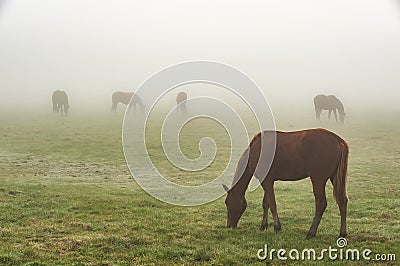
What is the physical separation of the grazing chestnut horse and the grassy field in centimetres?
51

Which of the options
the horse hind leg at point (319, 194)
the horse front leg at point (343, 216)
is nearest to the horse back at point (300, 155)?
the horse hind leg at point (319, 194)

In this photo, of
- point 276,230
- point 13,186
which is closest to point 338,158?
point 276,230

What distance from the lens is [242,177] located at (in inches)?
333

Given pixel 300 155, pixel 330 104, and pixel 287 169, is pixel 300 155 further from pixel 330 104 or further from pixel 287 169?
pixel 330 104

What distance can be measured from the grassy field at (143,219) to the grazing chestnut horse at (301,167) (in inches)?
19.9

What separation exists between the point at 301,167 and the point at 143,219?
3.62 m

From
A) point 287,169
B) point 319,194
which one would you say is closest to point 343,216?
Answer: point 319,194

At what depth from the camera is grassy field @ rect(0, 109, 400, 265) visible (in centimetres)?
699

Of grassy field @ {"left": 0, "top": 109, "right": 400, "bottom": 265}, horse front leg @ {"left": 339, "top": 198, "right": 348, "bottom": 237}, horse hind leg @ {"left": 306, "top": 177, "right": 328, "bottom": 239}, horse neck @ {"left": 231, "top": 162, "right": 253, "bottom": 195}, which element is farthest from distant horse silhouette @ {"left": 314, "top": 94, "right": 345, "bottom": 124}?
horse hind leg @ {"left": 306, "top": 177, "right": 328, "bottom": 239}

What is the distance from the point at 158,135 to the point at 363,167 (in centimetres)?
1284

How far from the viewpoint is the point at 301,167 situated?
309 inches

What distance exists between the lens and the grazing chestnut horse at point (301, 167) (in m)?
7.53

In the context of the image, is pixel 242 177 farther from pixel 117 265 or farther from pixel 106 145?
pixel 106 145

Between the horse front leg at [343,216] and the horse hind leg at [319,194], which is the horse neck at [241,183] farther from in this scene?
the horse front leg at [343,216]
